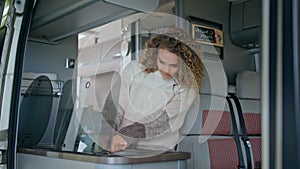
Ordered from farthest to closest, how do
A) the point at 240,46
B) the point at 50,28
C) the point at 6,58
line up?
the point at 240,46 → the point at 50,28 → the point at 6,58

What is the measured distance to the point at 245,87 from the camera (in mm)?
2770

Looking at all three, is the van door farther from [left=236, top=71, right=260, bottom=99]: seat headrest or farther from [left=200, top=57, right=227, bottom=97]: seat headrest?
[left=236, top=71, right=260, bottom=99]: seat headrest

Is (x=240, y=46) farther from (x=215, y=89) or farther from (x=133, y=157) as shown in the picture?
(x=133, y=157)

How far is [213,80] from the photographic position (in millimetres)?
2346

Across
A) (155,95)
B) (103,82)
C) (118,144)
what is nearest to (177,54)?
(155,95)

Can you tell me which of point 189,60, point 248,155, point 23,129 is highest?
point 189,60

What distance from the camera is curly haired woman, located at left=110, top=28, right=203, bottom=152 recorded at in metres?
1.53

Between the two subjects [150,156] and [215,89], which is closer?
[150,156]

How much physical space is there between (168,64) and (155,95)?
0.15 metres

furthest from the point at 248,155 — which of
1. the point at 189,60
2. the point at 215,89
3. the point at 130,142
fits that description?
the point at 130,142

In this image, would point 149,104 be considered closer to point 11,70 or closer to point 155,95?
point 155,95

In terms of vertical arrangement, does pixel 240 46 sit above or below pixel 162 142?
above

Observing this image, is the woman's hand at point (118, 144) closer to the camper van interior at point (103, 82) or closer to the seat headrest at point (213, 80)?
the camper van interior at point (103, 82)

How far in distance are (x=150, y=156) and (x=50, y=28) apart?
4.12 ft
